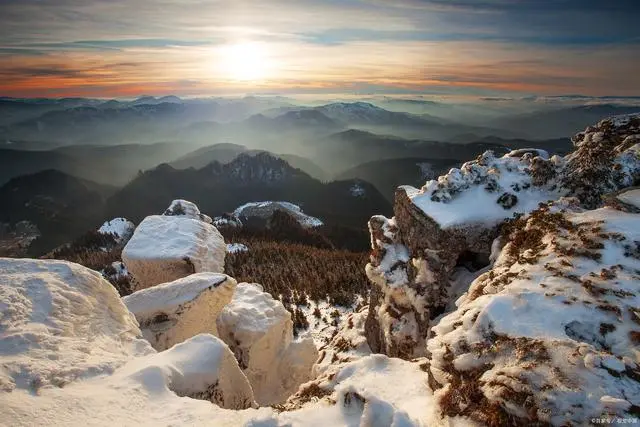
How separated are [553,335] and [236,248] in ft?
118

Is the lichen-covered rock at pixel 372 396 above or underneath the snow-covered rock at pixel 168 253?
above

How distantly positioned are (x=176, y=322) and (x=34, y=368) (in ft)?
18.0

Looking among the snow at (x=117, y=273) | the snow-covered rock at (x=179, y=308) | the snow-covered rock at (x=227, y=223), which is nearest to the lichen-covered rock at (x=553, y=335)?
the snow-covered rock at (x=179, y=308)

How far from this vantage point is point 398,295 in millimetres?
12305

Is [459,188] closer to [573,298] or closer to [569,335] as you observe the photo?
[573,298]

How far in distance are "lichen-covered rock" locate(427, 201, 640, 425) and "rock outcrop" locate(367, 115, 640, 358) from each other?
1738 mm

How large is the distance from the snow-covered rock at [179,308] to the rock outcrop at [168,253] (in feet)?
10.2

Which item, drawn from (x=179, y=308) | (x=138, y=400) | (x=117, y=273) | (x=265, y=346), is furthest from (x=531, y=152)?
(x=117, y=273)

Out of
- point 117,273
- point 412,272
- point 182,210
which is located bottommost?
point 117,273

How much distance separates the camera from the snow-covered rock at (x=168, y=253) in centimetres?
1647

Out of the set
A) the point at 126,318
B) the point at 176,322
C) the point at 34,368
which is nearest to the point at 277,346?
the point at 176,322

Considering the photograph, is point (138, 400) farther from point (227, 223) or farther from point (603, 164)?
point (227, 223)

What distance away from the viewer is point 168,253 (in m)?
16.6

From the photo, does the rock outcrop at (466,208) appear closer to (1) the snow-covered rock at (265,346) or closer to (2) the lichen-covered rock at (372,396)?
(1) the snow-covered rock at (265,346)
